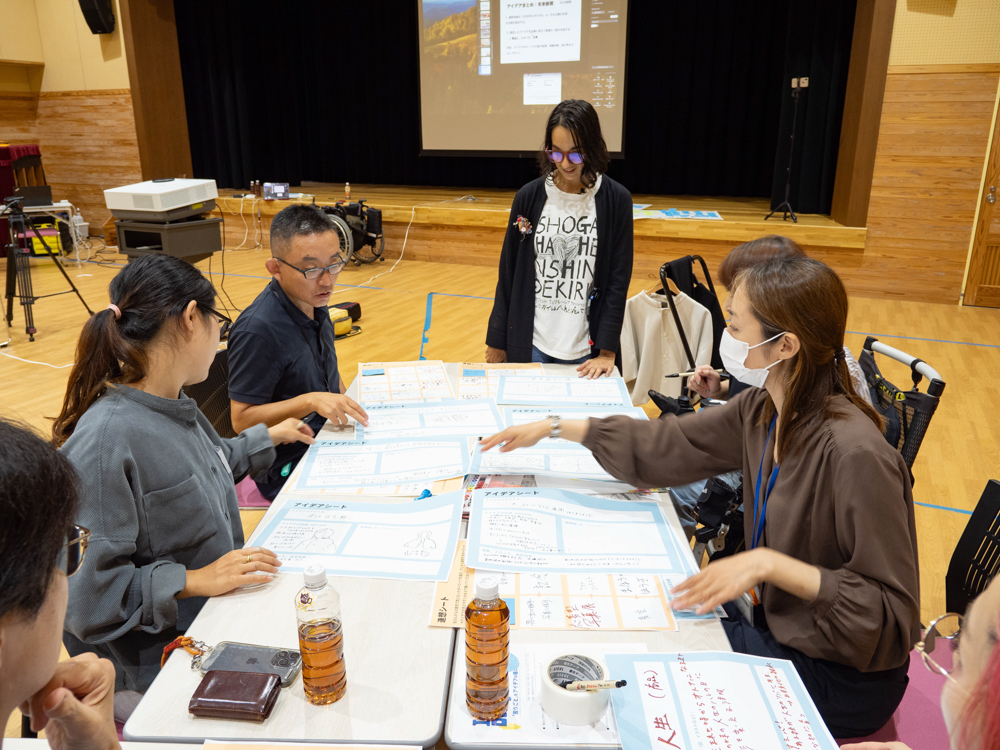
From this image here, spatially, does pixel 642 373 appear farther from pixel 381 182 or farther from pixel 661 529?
pixel 381 182

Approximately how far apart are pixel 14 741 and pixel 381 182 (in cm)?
980

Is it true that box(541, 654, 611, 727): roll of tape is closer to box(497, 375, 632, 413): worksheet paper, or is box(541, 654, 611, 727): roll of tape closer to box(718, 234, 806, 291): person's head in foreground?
box(497, 375, 632, 413): worksheet paper

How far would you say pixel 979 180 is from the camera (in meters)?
5.70

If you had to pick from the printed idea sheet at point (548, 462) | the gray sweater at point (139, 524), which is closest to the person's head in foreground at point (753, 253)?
the printed idea sheet at point (548, 462)

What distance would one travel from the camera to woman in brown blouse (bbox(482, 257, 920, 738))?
115 cm

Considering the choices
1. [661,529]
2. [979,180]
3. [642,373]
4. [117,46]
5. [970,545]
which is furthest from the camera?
[117,46]

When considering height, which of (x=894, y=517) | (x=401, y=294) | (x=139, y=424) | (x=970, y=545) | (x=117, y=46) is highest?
(x=117, y=46)

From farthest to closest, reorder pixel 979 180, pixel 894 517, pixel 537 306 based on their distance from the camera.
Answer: pixel 979 180 → pixel 537 306 → pixel 894 517

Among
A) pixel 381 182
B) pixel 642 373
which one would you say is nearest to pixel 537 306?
pixel 642 373

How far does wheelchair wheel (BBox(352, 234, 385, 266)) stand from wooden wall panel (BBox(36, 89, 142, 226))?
3270 millimetres

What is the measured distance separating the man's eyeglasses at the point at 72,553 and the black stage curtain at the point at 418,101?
723cm

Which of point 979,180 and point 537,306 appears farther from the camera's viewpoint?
point 979,180

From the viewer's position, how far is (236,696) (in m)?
0.93

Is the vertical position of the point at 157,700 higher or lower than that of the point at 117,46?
lower
